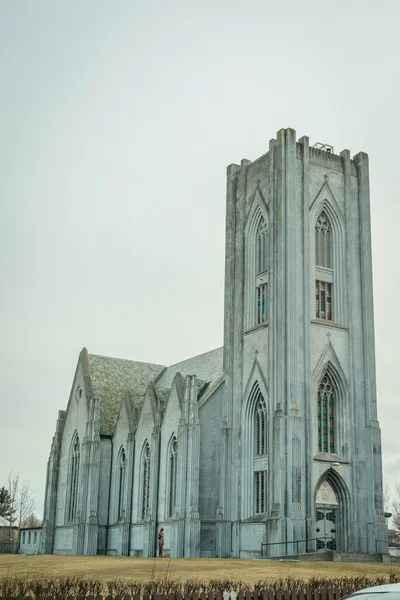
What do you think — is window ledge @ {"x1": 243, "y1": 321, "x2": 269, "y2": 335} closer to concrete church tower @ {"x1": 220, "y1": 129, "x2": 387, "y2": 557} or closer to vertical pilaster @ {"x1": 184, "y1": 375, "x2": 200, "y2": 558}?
concrete church tower @ {"x1": 220, "y1": 129, "x2": 387, "y2": 557}

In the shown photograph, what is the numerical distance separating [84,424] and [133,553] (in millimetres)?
11315

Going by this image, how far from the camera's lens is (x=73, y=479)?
207ft

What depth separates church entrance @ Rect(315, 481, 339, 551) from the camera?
146 ft

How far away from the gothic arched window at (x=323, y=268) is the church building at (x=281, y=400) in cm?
7

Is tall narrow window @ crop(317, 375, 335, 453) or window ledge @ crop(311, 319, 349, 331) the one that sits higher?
window ledge @ crop(311, 319, 349, 331)

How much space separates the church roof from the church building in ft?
2.05

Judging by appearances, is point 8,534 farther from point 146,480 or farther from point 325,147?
point 325,147

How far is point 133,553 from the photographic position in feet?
181

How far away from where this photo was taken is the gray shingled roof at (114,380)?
6341 cm

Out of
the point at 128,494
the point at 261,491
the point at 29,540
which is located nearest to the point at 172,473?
the point at 128,494

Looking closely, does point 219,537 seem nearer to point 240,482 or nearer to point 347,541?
point 240,482

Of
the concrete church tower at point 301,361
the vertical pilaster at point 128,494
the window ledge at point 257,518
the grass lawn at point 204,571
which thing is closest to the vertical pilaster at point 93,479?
the vertical pilaster at point 128,494

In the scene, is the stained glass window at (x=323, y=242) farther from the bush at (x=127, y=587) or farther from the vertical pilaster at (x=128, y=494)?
the bush at (x=127, y=587)

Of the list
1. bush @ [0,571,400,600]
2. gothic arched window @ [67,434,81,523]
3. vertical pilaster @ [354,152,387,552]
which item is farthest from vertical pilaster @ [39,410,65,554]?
bush @ [0,571,400,600]
